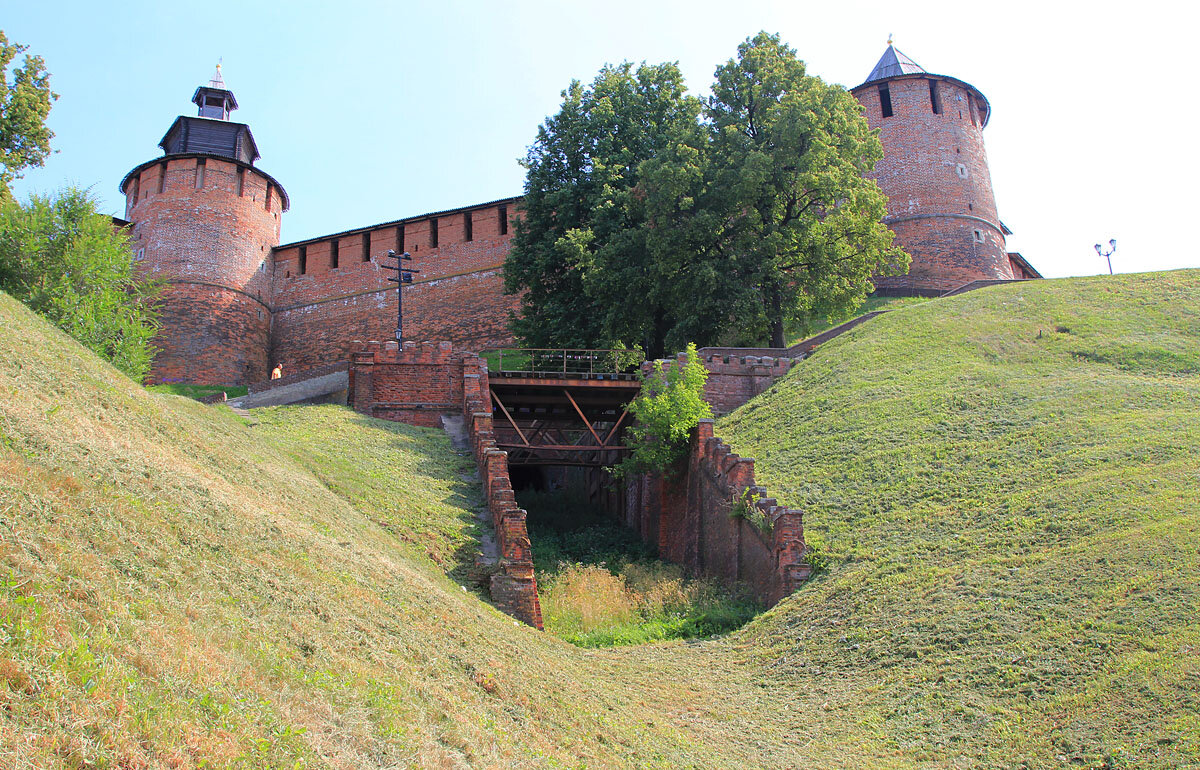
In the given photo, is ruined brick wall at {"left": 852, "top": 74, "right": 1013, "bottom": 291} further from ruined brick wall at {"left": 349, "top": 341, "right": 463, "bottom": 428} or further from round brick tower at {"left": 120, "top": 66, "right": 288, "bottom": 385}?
round brick tower at {"left": 120, "top": 66, "right": 288, "bottom": 385}

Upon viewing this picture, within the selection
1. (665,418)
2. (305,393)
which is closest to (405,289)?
(305,393)

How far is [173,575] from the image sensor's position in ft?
22.7

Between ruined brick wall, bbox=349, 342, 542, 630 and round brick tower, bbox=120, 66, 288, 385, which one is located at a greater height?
round brick tower, bbox=120, 66, 288, 385

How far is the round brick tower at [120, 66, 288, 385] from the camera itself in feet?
120

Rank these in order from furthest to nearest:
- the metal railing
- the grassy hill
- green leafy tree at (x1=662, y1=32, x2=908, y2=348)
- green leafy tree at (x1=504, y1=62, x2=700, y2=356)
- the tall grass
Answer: green leafy tree at (x1=504, y1=62, x2=700, y2=356) < green leafy tree at (x1=662, y1=32, x2=908, y2=348) < the metal railing < the tall grass < the grassy hill

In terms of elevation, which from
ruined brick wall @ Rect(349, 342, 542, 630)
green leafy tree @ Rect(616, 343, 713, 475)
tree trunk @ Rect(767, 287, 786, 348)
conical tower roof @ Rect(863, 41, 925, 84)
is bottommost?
green leafy tree @ Rect(616, 343, 713, 475)

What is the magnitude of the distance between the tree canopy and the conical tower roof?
11432 millimetres

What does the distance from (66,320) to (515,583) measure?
1297cm

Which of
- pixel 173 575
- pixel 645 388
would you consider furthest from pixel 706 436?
pixel 173 575

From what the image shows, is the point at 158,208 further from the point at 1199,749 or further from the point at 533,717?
the point at 1199,749

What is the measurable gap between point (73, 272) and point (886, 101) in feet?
99.4

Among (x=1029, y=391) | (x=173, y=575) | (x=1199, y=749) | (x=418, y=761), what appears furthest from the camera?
(x=1029, y=391)

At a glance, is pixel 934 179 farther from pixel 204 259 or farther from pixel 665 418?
pixel 204 259

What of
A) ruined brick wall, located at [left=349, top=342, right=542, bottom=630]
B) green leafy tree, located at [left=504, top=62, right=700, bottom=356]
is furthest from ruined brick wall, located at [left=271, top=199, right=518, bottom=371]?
ruined brick wall, located at [left=349, top=342, right=542, bottom=630]
